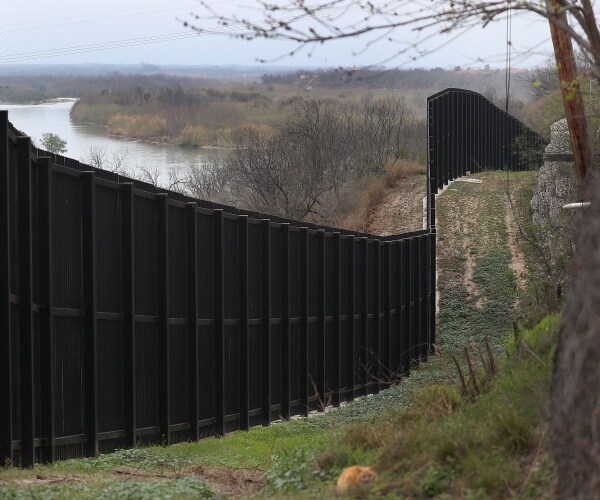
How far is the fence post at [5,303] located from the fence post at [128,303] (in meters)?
2.64

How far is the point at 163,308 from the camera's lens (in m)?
12.6

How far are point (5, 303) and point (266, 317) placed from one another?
7280 mm

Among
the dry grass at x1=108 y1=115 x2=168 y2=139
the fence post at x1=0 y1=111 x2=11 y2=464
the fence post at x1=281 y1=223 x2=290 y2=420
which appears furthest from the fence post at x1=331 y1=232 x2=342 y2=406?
the dry grass at x1=108 y1=115 x2=168 y2=139

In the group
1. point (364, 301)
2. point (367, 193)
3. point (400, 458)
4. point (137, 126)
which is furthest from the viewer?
point (137, 126)

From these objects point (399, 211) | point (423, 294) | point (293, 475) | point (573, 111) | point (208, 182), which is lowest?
point (423, 294)

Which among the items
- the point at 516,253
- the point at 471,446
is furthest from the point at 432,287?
the point at 471,446

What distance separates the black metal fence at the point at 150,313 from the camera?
951 centimetres

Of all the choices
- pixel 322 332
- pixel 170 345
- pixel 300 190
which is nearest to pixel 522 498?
pixel 170 345

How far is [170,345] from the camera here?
13023 millimetres

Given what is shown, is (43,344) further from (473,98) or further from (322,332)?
(473,98)

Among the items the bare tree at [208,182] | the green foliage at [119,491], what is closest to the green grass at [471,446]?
the green foliage at [119,491]

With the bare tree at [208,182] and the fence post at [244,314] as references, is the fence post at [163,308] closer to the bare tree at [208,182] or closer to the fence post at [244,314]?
the fence post at [244,314]

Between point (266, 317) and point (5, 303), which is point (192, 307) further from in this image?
point (5, 303)

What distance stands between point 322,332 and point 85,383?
25.7ft
